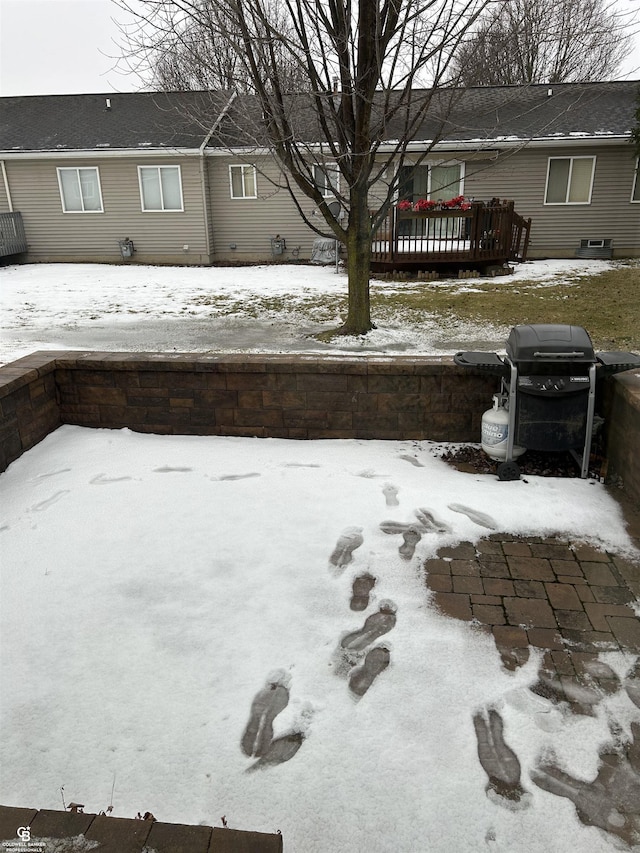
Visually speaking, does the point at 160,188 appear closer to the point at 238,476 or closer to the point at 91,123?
the point at 91,123

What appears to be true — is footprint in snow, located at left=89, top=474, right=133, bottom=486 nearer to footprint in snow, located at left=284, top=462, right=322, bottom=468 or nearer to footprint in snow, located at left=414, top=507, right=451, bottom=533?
footprint in snow, located at left=284, top=462, right=322, bottom=468

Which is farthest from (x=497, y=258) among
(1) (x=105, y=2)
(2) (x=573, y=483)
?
(2) (x=573, y=483)

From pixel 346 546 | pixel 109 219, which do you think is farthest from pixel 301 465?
pixel 109 219

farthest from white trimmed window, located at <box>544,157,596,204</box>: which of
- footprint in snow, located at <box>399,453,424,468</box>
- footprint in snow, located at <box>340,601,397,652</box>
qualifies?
footprint in snow, located at <box>340,601,397,652</box>

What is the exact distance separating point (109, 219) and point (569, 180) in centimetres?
1213

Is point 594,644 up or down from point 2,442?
down

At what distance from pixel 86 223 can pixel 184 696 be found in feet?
56.4

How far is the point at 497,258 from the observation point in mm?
13664

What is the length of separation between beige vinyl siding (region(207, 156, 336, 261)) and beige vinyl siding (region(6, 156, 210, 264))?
514mm

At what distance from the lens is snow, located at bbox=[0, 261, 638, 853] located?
6.76ft

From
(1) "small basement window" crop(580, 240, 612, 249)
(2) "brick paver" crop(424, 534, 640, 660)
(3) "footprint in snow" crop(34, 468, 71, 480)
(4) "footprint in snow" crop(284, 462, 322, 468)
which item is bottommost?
(2) "brick paver" crop(424, 534, 640, 660)

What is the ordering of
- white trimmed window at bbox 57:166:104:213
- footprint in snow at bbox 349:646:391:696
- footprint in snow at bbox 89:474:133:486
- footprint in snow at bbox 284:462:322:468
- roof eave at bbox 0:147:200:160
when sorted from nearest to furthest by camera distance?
1. footprint in snow at bbox 349:646:391:696
2. footprint in snow at bbox 89:474:133:486
3. footprint in snow at bbox 284:462:322:468
4. roof eave at bbox 0:147:200:160
5. white trimmed window at bbox 57:166:104:213

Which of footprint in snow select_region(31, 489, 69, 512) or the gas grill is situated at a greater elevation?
the gas grill

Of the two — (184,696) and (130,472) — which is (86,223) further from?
(184,696)
